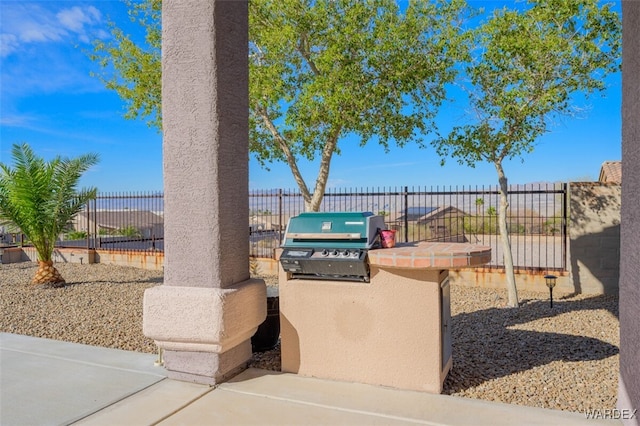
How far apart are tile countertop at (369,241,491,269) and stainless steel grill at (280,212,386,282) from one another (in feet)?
0.48

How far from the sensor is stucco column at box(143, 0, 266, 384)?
3498mm

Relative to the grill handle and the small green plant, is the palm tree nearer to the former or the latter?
the small green plant

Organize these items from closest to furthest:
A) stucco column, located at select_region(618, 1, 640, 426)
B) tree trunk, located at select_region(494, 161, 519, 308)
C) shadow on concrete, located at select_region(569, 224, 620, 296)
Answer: stucco column, located at select_region(618, 1, 640, 426) → tree trunk, located at select_region(494, 161, 519, 308) → shadow on concrete, located at select_region(569, 224, 620, 296)

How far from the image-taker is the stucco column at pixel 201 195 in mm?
3498

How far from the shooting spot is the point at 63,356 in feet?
14.3

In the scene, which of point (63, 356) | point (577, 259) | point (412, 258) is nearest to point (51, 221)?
point (63, 356)

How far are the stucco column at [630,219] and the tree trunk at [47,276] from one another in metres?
10.1

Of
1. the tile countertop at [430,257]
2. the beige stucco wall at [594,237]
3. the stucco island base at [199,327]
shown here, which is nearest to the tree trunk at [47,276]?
the stucco island base at [199,327]

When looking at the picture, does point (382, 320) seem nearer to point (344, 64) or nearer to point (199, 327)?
point (199, 327)

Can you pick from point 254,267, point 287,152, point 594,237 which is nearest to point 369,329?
point 594,237

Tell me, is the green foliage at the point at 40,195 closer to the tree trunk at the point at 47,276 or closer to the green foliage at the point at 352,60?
the tree trunk at the point at 47,276

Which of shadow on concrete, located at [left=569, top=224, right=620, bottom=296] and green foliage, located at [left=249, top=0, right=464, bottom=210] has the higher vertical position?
green foliage, located at [left=249, top=0, right=464, bottom=210]

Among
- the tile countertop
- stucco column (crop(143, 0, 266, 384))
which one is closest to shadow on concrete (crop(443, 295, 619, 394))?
the tile countertop

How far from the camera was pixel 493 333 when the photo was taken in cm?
563
